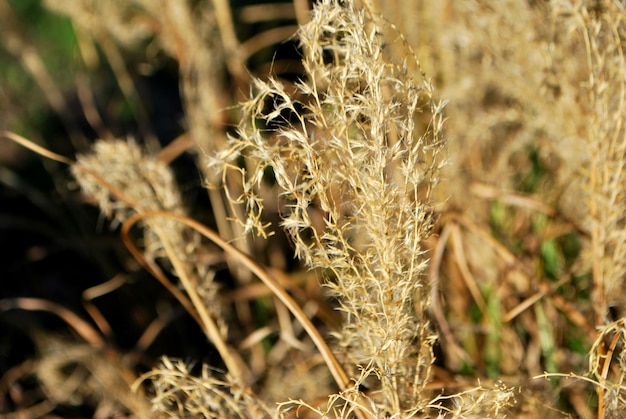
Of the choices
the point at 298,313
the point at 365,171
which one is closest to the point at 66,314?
the point at 298,313

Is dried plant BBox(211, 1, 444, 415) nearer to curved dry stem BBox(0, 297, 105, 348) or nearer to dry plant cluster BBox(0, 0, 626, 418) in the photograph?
dry plant cluster BBox(0, 0, 626, 418)

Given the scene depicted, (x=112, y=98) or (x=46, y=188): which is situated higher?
(x=112, y=98)

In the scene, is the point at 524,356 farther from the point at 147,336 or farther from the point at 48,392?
the point at 48,392

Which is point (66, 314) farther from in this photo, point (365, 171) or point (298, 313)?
point (365, 171)

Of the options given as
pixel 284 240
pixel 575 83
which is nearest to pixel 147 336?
pixel 284 240

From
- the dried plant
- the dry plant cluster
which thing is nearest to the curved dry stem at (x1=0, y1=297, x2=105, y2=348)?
the dry plant cluster

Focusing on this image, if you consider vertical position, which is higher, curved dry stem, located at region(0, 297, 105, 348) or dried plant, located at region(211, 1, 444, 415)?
dried plant, located at region(211, 1, 444, 415)

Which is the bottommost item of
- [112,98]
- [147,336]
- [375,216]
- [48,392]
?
[48,392]

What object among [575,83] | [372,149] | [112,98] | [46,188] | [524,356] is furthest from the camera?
[112,98]
